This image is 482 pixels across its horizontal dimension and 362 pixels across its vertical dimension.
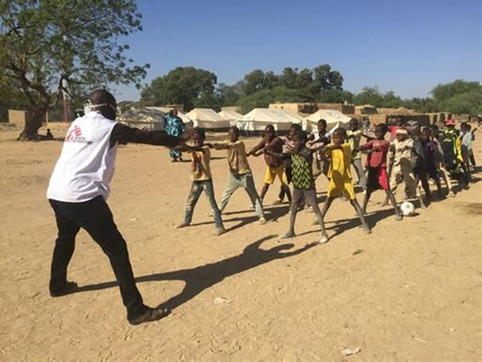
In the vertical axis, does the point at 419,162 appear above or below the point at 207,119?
below

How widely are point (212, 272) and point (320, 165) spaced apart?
178 inches

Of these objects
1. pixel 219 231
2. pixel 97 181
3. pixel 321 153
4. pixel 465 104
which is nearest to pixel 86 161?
pixel 97 181

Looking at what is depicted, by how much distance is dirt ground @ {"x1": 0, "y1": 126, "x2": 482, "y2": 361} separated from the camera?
337 cm

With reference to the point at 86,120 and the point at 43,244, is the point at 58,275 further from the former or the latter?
the point at 43,244

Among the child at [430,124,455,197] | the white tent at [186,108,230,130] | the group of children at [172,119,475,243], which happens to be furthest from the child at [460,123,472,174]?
the white tent at [186,108,230,130]

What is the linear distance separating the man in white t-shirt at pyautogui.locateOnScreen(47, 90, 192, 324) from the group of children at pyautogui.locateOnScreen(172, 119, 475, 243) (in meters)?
0.98

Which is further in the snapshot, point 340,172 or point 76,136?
point 340,172

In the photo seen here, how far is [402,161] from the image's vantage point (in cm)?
833

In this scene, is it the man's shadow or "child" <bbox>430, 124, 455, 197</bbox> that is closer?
the man's shadow

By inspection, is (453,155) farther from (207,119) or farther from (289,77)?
(289,77)

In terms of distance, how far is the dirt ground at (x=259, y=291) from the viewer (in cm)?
337

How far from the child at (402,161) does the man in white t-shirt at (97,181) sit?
5.75 m

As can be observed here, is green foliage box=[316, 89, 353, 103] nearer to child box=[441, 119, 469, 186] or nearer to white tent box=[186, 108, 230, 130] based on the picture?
white tent box=[186, 108, 230, 130]

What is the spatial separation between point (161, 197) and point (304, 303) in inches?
240
